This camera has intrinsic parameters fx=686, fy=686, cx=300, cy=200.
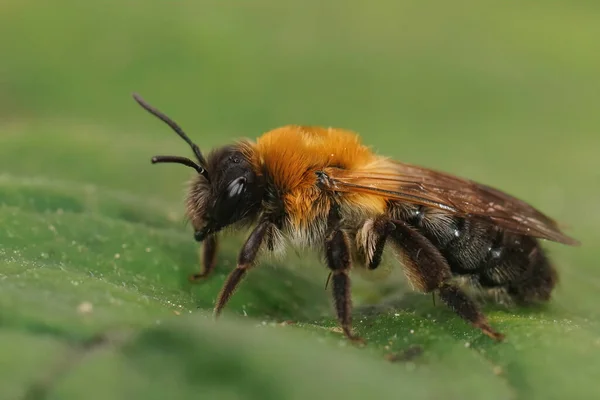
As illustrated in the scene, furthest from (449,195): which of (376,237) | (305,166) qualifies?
(305,166)

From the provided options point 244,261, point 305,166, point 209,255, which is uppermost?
point 305,166

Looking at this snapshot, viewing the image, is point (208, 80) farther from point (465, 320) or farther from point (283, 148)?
point (465, 320)

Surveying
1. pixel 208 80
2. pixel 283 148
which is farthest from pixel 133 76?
pixel 283 148

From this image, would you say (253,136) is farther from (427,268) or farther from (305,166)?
(427,268)

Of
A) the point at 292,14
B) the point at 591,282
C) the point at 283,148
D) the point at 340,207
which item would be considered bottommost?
the point at 591,282

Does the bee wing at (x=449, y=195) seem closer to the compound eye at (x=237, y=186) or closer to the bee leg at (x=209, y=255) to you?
the compound eye at (x=237, y=186)

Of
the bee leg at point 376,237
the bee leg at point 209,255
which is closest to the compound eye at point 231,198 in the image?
the bee leg at point 209,255

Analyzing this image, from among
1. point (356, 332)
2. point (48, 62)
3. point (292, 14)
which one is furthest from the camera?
point (292, 14)
